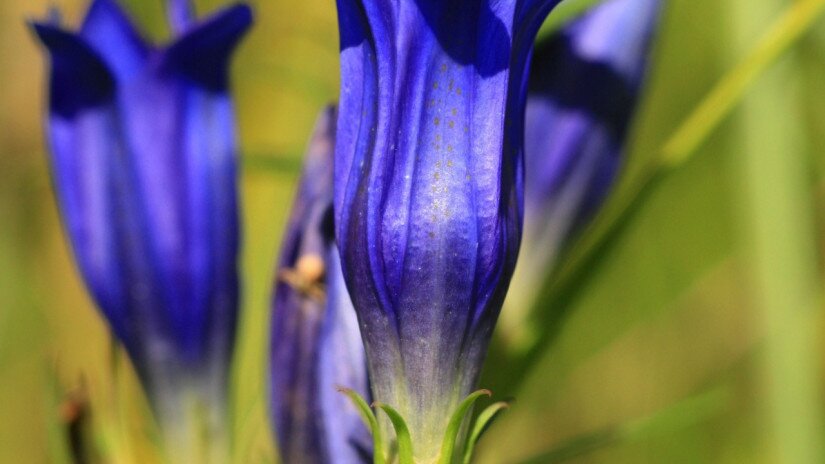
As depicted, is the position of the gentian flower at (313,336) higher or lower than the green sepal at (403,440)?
lower

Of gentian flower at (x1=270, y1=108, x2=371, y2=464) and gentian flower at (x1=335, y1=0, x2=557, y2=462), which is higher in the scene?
gentian flower at (x1=335, y1=0, x2=557, y2=462)

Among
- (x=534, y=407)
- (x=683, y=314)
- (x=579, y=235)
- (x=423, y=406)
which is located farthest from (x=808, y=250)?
(x=683, y=314)

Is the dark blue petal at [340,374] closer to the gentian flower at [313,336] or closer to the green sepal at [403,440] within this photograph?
the gentian flower at [313,336]

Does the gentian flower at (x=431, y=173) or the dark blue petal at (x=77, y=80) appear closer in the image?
the gentian flower at (x=431, y=173)

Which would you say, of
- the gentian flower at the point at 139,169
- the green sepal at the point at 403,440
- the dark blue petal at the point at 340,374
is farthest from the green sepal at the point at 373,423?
the gentian flower at the point at 139,169

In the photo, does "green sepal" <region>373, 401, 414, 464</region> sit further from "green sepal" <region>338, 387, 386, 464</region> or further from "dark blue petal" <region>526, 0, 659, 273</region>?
"dark blue petal" <region>526, 0, 659, 273</region>

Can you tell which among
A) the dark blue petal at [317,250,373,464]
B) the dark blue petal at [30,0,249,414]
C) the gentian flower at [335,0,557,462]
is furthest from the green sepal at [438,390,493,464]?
the dark blue petal at [30,0,249,414]

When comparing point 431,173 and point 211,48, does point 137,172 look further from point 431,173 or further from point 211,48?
point 431,173
